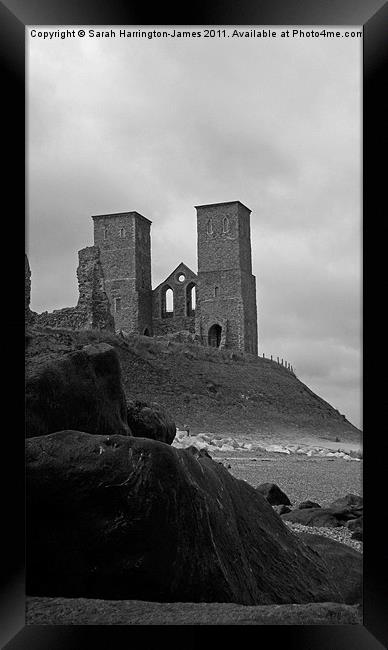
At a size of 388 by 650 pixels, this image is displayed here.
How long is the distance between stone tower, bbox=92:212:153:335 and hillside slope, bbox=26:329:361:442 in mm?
7005

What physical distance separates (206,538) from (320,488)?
6258 mm

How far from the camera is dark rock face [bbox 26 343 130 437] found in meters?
4.17

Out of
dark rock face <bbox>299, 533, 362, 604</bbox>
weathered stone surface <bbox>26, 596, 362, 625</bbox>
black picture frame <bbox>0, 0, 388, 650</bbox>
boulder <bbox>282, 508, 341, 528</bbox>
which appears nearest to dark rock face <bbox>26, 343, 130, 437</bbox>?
black picture frame <bbox>0, 0, 388, 650</bbox>

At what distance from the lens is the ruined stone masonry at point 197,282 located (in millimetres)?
36781

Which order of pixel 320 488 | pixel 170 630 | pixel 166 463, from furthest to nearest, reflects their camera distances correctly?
pixel 320 488 < pixel 166 463 < pixel 170 630

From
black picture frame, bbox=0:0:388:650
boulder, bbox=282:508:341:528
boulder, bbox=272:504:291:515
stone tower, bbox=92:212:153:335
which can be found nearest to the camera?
black picture frame, bbox=0:0:388:650

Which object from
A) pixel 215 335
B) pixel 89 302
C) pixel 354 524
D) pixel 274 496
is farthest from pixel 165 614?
pixel 215 335

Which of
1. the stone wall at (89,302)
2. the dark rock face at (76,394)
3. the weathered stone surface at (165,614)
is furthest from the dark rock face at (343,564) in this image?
the stone wall at (89,302)

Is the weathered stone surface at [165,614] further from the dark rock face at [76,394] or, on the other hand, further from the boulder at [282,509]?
the boulder at [282,509]

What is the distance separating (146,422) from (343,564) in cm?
168

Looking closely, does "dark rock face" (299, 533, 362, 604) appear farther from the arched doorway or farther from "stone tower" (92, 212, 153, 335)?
the arched doorway
